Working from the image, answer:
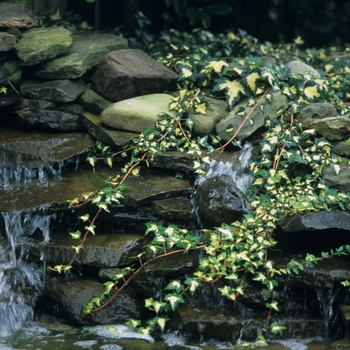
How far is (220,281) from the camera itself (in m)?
4.86

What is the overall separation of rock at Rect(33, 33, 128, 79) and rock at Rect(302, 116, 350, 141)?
2.37 metres

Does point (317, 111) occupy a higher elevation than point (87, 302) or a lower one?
higher

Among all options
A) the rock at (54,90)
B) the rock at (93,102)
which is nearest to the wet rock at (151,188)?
the rock at (93,102)

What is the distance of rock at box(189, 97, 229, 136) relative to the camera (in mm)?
6043

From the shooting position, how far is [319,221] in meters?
4.88

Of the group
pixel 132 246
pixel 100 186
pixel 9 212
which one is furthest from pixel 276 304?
pixel 9 212

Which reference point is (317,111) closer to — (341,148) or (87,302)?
(341,148)

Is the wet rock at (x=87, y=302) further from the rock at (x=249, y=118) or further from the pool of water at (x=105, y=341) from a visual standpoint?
the rock at (x=249, y=118)

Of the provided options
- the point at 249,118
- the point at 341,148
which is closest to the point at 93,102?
the point at 249,118

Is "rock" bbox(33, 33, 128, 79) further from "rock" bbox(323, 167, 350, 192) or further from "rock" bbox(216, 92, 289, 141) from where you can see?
"rock" bbox(323, 167, 350, 192)

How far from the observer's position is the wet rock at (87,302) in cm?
482

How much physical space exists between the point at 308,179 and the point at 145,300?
1849 millimetres

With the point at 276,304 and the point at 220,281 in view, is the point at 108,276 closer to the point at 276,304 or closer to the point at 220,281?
the point at 220,281

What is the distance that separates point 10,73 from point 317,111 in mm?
3114
